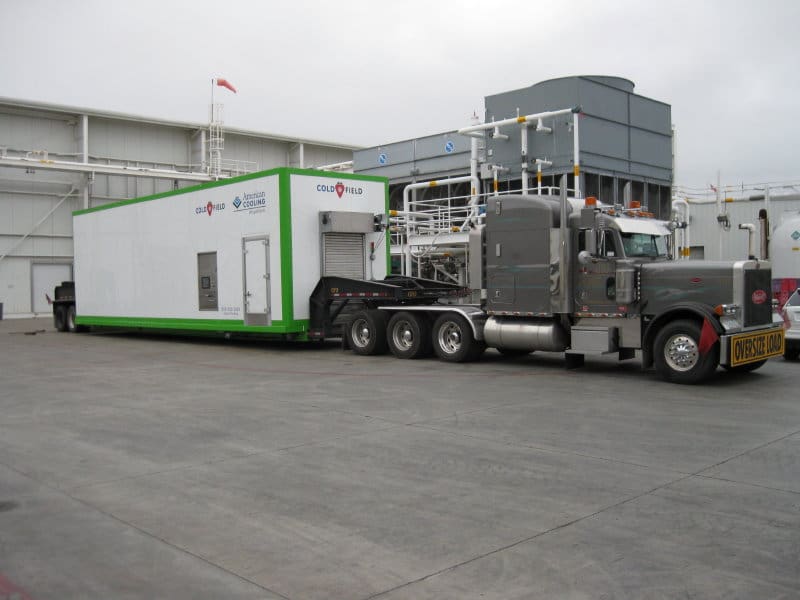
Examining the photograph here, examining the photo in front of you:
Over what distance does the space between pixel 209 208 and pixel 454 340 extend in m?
7.38

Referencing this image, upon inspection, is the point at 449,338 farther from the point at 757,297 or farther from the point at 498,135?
the point at 498,135

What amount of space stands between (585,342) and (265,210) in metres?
7.81

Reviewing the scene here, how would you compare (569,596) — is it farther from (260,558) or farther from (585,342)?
(585,342)

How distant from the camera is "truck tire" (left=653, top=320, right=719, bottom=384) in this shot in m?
11.2

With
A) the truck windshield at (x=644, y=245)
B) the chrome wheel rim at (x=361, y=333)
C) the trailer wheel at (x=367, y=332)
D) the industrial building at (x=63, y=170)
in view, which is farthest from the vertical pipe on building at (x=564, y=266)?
the industrial building at (x=63, y=170)

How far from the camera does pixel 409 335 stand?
1548cm

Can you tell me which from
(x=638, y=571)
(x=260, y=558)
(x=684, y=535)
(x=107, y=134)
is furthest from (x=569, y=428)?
(x=107, y=134)

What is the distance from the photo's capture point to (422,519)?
536 cm

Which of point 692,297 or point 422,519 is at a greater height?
point 692,297

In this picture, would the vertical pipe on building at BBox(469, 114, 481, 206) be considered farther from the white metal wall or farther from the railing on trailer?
the white metal wall

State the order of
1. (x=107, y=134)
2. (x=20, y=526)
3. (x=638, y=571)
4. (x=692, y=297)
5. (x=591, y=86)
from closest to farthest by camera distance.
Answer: (x=638, y=571), (x=20, y=526), (x=692, y=297), (x=591, y=86), (x=107, y=134)

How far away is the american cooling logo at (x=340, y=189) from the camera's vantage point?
17.4 metres

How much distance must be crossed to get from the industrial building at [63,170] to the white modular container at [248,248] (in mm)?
19371

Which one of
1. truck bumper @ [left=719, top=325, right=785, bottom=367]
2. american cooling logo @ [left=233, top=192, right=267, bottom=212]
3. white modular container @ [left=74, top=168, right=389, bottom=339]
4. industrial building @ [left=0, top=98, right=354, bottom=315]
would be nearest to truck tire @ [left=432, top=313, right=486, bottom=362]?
white modular container @ [left=74, top=168, right=389, bottom=339]
